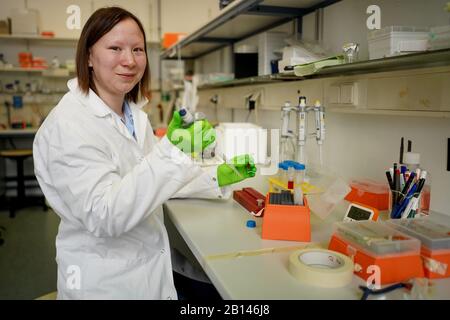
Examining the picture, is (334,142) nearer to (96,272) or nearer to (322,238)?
(322,238)

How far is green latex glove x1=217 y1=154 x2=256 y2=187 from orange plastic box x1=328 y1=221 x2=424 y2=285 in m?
0.41

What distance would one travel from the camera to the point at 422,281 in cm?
83

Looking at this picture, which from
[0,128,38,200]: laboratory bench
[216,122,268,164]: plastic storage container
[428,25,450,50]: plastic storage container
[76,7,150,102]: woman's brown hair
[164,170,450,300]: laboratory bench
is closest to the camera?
[164,170,450,300]: laboratory bench

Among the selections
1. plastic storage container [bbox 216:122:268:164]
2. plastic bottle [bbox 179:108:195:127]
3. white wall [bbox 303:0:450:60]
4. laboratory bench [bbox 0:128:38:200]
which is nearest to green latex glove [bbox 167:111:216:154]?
plastic bottle [bbox 179:108:195:127]

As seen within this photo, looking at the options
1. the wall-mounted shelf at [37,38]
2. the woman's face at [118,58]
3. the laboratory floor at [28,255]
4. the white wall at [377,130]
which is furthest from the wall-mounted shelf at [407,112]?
the wall-mounted shelf at [37,38]

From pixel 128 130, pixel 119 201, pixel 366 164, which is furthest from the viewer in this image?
pixel 366 164

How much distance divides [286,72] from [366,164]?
0.51 meters

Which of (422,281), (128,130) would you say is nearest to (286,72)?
(128,130)

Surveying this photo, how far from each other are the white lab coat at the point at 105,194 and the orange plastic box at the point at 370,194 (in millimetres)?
599

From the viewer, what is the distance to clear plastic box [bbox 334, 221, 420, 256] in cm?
87

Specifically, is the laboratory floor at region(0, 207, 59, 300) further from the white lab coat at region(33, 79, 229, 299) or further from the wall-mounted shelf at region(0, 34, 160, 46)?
the wall-mounted shelf at region(0, 34, 160, 46)

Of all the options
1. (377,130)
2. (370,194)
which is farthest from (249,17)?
(370,194)

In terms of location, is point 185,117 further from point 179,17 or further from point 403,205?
point 179,17

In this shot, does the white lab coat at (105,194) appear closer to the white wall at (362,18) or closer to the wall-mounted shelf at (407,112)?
the wall-mounted shelf at (407,112)
